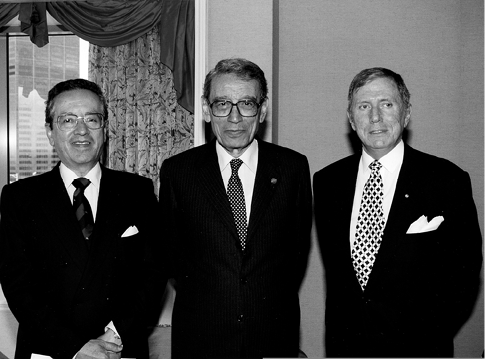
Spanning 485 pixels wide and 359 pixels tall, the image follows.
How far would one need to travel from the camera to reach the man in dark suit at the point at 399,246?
2029mm

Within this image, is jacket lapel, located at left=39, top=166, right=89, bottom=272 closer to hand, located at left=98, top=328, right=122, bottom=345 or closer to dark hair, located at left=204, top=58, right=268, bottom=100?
hand, located at left=98, top=328, right=122, bottom=345

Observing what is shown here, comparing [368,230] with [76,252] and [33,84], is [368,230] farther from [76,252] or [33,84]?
[33,84]

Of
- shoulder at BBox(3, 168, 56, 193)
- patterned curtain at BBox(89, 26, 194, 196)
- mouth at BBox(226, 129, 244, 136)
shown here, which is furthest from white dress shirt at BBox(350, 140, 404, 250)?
patterned curtain at BBox(89, 26, 194, 196)

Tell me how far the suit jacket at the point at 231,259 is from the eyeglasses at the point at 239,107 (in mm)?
188

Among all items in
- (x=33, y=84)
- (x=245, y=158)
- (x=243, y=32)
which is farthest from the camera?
(x=33, y=84)

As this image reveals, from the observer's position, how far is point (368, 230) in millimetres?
2096

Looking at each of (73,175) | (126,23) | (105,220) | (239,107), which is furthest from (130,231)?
(126,23)

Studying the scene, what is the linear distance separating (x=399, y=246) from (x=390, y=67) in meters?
1.78

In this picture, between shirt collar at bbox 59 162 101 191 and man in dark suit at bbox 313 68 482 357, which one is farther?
shirt collar at bbox 59 162 101 191

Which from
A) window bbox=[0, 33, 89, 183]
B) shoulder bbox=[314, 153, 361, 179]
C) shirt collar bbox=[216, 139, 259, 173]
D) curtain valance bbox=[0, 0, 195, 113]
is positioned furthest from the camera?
window bbox=[0, 33, 89, 183]

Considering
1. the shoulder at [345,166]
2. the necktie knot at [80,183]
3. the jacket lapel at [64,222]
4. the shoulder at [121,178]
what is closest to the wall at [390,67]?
the shoulder at [345,166]

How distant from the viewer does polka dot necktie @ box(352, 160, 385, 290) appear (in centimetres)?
207

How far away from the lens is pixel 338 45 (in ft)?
11.4

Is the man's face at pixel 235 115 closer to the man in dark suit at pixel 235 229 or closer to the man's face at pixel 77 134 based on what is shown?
the man in dark suit at pixel 235 229
